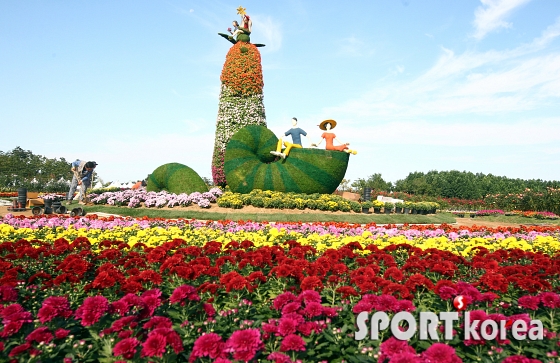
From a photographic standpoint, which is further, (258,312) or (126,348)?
(258,312)

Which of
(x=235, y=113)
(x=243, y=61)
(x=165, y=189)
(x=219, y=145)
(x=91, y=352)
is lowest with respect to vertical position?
(x=91, y=352)

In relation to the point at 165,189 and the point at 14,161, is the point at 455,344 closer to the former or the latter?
the point at 165,189

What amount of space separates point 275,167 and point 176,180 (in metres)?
5.61

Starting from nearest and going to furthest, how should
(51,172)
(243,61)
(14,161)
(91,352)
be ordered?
1. (91,352)
2. (243,61)
3. (14,161)
4. (51,172)

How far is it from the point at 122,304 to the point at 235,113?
21.0 metres

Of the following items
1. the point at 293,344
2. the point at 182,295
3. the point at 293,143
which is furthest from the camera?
the point at 293,143

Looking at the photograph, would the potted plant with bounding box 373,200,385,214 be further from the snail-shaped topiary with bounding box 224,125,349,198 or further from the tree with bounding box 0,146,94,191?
the tree with bounding box 0,146,94,191

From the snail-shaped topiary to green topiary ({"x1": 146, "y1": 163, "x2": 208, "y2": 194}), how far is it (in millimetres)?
2035

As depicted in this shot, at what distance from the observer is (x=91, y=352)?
275 centimetres

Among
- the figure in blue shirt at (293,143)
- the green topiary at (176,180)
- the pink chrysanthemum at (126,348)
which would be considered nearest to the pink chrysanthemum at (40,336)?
the pink chrysanthemum at (126,348)

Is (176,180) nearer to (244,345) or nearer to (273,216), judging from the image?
(273,216)

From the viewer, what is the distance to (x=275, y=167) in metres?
18.2

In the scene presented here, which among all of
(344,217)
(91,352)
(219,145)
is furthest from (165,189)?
(91,352)

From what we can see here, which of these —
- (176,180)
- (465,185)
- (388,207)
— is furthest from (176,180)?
(465,185)
